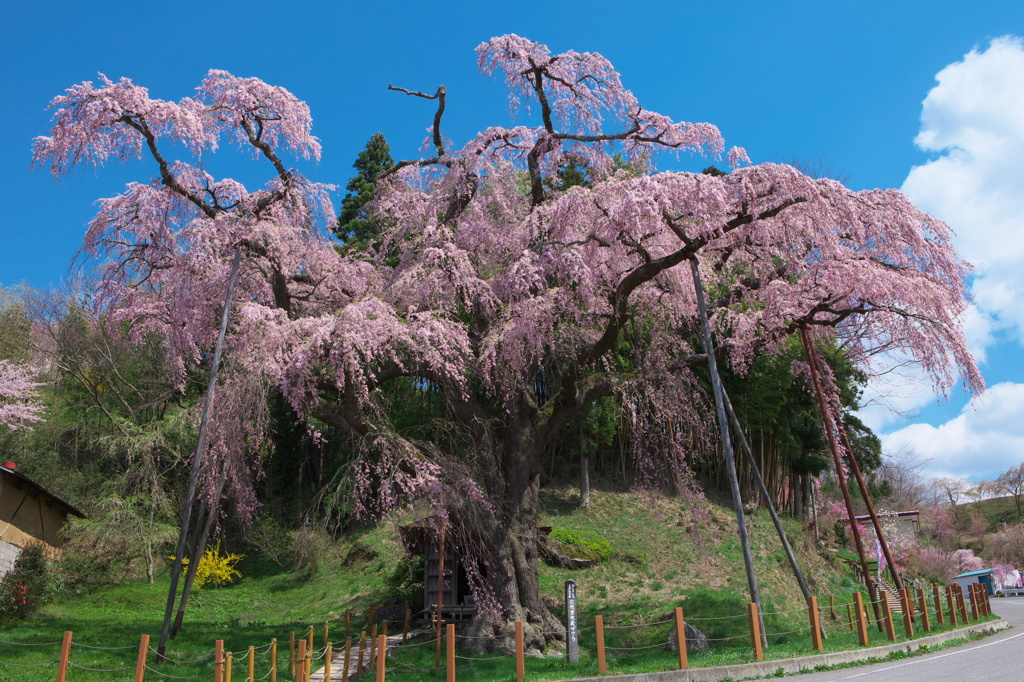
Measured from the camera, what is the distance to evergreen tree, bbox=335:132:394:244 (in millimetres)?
33844

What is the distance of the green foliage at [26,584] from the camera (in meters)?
17.5

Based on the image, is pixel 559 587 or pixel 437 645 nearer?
pixel 437 645

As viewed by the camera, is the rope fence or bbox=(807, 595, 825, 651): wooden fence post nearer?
the rope fence

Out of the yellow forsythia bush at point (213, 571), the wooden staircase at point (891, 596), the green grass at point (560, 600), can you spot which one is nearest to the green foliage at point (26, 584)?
the green grass at point (560, 600)

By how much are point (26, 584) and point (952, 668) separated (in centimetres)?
2132

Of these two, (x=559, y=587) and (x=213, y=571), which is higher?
(x=213, y=571)

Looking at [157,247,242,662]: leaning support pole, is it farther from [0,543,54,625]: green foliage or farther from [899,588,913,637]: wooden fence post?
[899,588,913,637]: wooden fence post

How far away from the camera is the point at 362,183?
35.7 meters

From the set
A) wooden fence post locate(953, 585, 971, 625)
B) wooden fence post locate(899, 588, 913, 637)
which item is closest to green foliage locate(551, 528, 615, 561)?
wooden fence post locate(899, 588, 913, 637)

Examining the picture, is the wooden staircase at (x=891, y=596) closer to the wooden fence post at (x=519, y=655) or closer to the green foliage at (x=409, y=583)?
the green foliage at (x=409, y=583)

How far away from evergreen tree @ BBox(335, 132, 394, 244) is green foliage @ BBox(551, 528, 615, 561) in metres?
17.4

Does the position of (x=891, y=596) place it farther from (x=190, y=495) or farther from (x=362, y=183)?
(x=362, y=183)

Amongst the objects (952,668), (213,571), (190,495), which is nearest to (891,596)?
(952,668)

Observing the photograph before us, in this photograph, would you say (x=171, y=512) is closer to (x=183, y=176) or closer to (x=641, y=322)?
(x=183, y=176)
